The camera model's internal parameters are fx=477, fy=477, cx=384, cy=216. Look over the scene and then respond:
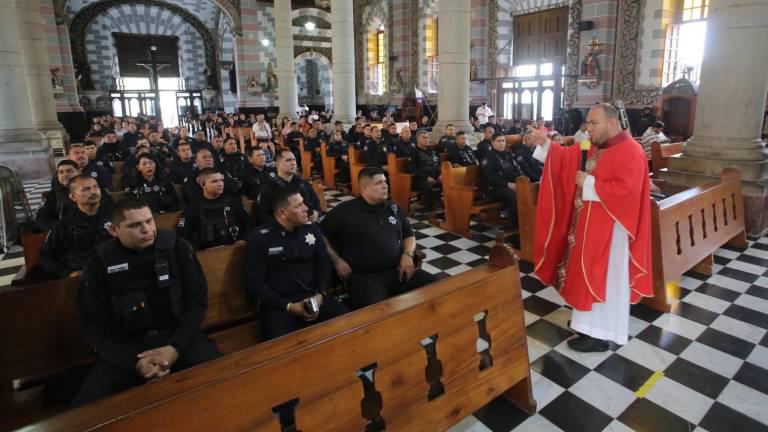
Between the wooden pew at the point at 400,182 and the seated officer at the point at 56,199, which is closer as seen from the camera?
the seated officer at the point at 56,199

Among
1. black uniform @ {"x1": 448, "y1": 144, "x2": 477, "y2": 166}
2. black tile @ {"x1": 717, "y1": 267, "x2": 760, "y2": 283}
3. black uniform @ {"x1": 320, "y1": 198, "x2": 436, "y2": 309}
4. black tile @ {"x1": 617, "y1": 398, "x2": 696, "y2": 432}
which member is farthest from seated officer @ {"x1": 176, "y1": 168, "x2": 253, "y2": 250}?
black tile @ {"x1": 717, "y1": 267, "x2": 760, "y2": 283}

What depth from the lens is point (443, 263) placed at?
536 cm

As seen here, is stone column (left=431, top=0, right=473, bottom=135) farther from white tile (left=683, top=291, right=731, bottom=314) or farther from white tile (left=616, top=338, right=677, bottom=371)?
white tile (left=616, top=338, right=677, bottom=371)

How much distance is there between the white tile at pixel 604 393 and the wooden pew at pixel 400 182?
448 cm

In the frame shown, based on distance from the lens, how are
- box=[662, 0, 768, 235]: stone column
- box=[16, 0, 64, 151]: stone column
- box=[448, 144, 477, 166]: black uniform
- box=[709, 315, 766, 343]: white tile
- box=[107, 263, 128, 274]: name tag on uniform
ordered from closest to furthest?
1. box=[107, 263, 128, 274]: name tag on uniform
2. box=[709, 315, 766, 343]: white tile
3. box=[662, 0, 768, 235]: stone column
4. box=[448, 144, 477, 166]: black uniform
5. box=[16, 0, 64, 151]: stone column

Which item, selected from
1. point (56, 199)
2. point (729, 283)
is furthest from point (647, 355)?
point (56, 199)

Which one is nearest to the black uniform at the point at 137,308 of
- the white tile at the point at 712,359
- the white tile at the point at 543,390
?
the white tile at the point at 543,390

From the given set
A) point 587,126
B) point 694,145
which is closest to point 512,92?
point 694,145

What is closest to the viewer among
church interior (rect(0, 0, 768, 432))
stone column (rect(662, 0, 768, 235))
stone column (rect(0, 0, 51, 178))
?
church interior (rect(0, 0, 768, 432))

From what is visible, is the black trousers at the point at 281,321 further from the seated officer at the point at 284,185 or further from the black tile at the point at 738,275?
the black tile at the point at 738,275

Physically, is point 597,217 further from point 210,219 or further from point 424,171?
point 424,171

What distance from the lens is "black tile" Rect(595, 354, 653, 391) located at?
9.98ft

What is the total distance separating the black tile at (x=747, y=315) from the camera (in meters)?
3.78

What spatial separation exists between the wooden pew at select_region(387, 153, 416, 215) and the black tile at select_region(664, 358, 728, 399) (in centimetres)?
454
